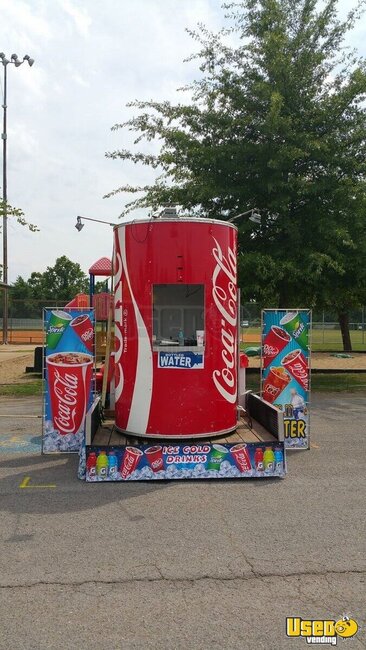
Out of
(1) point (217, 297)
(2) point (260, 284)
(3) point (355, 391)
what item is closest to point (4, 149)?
(2) point (260, 284)

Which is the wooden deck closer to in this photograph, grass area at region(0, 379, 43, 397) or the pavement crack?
the pavement crack

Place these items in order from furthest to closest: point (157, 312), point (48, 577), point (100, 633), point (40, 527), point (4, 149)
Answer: point (4, 149) < point (157, 312) < point (40, 527) < point (48, 577) < point (100, 633)

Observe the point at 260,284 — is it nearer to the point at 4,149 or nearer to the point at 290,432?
the point at 290,432

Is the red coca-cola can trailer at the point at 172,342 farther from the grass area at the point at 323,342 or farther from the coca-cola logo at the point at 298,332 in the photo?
the grass area at the point at 323,342

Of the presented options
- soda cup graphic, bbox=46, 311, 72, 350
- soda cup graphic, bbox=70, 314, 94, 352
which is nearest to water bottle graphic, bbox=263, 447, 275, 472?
soda cup graphic, bbox=70, 314, 94, 352

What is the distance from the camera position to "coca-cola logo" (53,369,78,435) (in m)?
6.93

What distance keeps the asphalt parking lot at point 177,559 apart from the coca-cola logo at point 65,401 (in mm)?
652

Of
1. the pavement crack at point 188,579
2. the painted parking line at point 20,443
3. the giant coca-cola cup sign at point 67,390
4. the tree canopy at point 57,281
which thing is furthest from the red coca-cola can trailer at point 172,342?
the tree canopy at point 57,281

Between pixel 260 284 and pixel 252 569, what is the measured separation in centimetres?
916

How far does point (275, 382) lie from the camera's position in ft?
24.8

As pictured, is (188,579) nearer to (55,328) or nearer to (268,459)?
(268,459)

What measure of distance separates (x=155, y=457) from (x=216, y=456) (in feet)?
2.23

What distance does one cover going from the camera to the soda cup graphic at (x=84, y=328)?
23.1 feet

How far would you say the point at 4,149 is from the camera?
3017 centimetres
